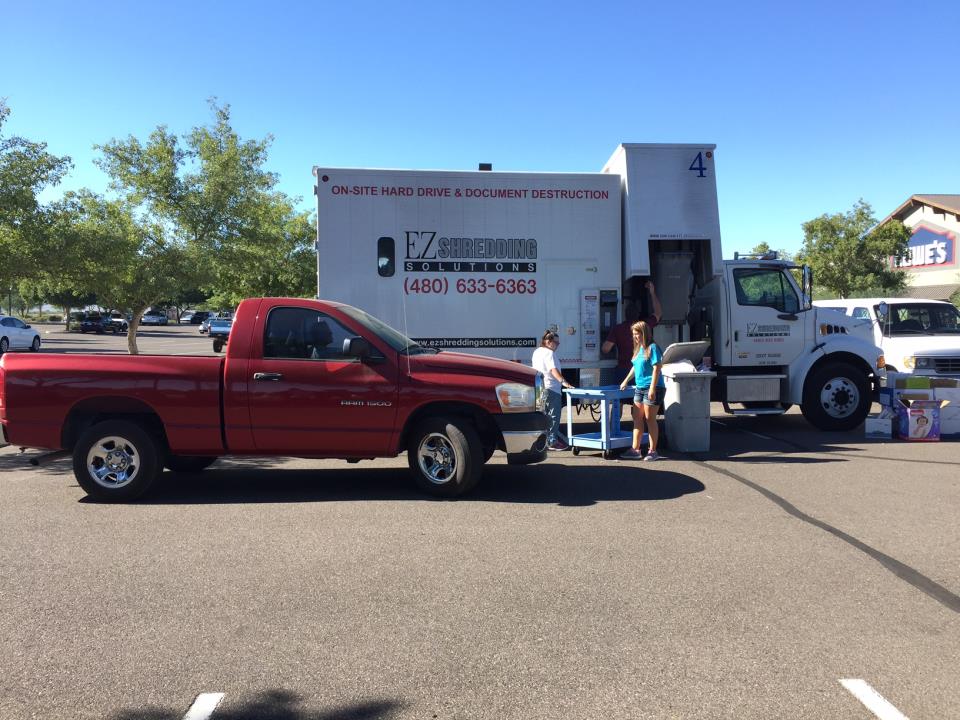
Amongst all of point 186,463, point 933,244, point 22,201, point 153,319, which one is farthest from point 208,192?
point 153,319

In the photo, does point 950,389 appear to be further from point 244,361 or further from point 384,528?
point 244,361

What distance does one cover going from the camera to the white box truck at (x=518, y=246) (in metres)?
9.92

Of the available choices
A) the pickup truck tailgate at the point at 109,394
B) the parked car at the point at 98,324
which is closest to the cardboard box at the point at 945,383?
the pickup truck tailgate at the point at 109,394

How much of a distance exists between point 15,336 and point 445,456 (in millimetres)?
31037

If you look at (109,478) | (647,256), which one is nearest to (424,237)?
(647,256)

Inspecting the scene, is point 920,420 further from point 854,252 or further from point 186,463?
point 854,252

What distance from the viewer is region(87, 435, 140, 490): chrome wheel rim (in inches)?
273

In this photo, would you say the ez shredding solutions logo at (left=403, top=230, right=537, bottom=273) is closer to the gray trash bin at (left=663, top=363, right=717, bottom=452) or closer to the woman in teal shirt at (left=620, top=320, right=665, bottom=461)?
the woman in teal shirt at (left=620, top=320, right=665, bottom=461)

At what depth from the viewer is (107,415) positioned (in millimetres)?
7125

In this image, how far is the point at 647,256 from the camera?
1023 cm

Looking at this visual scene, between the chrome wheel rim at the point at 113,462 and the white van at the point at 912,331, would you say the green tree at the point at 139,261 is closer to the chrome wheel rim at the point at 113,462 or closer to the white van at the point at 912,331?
the chrome wheel rim at the point at 113,462

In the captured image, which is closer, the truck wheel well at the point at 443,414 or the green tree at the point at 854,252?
the truck wheel well at the point at 443,414

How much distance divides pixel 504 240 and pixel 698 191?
2.88 meters

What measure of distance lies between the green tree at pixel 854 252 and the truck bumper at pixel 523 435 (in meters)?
30.8
